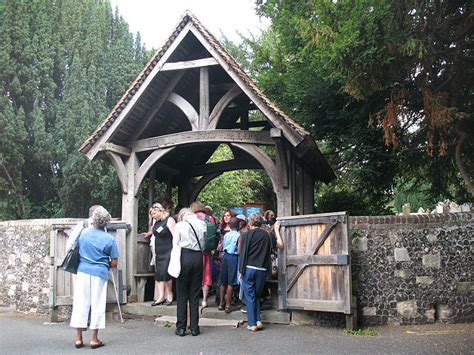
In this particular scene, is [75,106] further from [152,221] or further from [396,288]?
[396,288]

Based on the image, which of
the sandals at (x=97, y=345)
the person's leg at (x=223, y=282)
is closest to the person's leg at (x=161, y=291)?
the person's leg at (x=223, y=282)

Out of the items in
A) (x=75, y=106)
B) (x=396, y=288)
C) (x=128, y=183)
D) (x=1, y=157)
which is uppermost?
(x=75, y=106)

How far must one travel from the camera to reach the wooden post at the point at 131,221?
380 inches

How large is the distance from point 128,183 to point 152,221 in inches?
38.9

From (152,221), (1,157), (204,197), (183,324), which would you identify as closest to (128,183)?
(152,221)

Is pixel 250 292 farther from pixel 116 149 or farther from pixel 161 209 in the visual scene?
pixel 116 149

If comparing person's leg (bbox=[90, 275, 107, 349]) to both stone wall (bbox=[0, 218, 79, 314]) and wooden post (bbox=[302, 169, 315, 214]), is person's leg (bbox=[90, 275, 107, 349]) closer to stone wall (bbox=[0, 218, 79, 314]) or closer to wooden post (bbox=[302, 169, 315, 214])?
stone wall (bbox=[0, 218, 79, 314])

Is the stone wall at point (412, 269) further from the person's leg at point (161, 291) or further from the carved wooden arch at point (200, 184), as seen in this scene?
the carved wooden arch at point (200, 184)

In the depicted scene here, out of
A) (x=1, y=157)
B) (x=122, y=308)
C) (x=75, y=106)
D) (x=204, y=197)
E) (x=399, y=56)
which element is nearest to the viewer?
(x=399, y=56)

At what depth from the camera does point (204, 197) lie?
2166 centimetres

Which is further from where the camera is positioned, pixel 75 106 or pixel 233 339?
pixel 75 106

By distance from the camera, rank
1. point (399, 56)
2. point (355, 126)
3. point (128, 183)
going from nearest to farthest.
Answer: point (399, 56), point (128, 183), point (355, 126)

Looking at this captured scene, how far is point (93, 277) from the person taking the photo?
6.70 metres

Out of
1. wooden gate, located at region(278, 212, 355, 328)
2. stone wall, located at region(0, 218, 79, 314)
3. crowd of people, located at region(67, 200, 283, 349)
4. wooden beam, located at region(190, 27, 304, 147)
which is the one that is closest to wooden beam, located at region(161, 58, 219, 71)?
wooden beam, located at region(190, 27, 304, 147)
